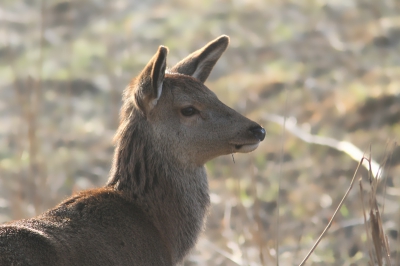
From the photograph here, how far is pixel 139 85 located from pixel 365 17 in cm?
967

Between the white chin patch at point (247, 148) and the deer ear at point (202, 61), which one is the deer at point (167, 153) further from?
the deer ear at point (202, 61)

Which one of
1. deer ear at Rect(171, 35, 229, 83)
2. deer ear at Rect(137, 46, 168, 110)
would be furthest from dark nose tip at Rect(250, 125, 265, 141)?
deer ear at Rect(171, 35, 229, 83)

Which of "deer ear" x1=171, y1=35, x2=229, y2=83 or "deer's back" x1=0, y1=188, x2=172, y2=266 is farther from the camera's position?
"deer ear" x1=171, y1=35, x2=229, y2=83

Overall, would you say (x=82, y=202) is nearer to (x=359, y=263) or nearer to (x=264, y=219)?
(x=359, y=263)

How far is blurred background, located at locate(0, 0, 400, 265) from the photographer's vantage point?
954 cm

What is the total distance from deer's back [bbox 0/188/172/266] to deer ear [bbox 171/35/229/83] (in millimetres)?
1419

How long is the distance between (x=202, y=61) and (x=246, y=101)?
4921 millimetres

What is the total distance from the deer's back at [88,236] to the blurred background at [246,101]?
8.36 ft

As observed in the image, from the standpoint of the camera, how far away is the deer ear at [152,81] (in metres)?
5.65

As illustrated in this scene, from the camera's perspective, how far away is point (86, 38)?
16.0 metres

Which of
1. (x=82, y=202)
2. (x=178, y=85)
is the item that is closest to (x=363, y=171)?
(x=178, y=85)

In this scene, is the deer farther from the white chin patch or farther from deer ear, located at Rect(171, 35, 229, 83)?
deer ear, located at Rect(171, 35, 229, 83)

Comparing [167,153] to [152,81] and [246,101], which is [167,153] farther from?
[246,101]

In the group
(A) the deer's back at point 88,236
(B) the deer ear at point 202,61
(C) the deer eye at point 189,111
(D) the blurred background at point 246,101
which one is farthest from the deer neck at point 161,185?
(D) the blurred background at point 246,101
